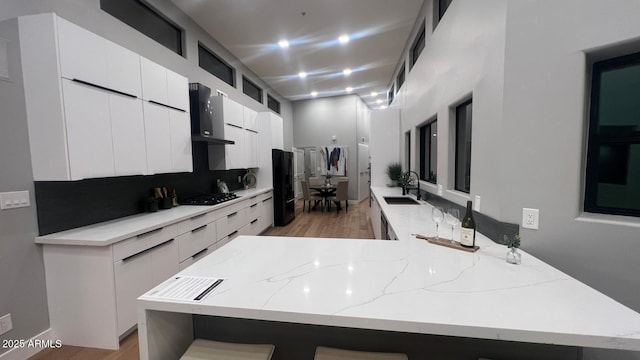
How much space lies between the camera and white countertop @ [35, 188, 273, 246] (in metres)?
1.75

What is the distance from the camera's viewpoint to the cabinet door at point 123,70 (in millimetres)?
1997

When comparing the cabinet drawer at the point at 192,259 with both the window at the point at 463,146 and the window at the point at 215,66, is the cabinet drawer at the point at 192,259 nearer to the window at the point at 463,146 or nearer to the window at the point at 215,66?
the window at the point at 463,146

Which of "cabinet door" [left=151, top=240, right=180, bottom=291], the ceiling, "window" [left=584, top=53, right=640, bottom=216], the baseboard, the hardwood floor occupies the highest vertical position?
the ceiling

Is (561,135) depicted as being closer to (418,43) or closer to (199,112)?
(418,43)

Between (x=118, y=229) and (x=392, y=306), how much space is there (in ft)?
7.57

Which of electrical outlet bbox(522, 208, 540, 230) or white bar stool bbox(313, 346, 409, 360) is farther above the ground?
electrical outlet bbox(522, 208, 540, 230)

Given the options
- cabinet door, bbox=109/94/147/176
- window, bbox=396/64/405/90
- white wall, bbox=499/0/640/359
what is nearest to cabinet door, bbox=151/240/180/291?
cabinet door, bbox=109/94/147/176

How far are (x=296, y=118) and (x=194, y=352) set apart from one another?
8.30m

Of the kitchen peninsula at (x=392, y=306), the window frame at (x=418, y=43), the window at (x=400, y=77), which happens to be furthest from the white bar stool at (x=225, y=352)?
the window at (x=400, y=77)

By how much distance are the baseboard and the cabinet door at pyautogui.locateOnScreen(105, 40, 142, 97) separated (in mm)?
2039

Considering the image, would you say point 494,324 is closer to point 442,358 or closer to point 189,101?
point 442,358

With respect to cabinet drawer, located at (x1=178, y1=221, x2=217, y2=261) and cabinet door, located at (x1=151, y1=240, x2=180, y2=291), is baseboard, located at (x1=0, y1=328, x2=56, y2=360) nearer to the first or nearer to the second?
cabinet door, located at (x1=151, y1=240, x2=180, y2=291)

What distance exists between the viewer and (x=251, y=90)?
19.6ft

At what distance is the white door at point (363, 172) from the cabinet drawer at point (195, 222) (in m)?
6.14
